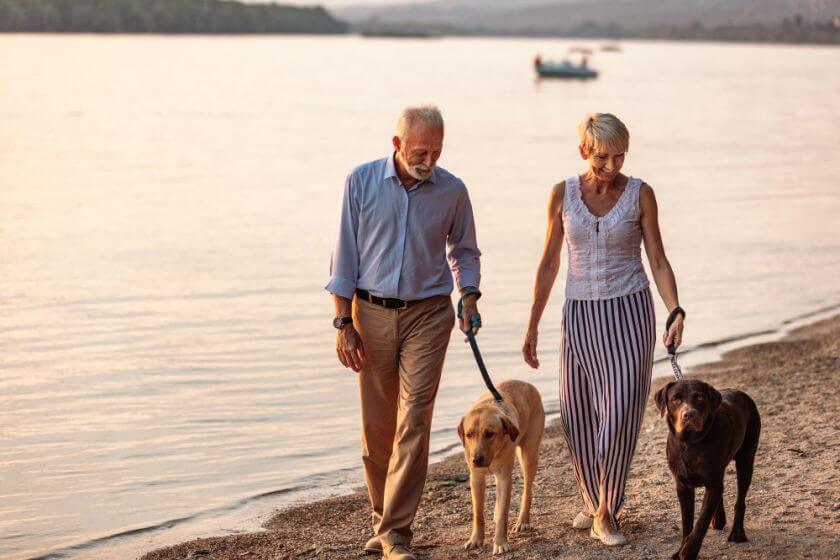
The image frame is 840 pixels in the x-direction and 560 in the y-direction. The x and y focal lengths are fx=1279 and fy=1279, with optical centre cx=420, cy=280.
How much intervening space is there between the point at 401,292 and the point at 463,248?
1.36 ft

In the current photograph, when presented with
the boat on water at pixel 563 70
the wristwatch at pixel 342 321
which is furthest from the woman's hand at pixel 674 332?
the boat on water at pixel 563 70

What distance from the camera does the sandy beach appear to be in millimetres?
5793

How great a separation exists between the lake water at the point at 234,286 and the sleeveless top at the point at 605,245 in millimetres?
3331

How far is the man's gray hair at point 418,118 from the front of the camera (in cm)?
539

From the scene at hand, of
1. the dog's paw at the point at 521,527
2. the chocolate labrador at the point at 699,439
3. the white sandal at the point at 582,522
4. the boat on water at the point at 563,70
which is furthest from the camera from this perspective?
the boat on water at the point at 563,70

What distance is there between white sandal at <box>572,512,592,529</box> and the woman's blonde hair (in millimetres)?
1793

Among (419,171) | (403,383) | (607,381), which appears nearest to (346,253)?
(419,171)

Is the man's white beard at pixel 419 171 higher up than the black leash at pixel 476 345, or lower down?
higher up

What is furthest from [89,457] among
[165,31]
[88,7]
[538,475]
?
[165,31]

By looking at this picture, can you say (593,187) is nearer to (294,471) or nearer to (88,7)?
(294,471)

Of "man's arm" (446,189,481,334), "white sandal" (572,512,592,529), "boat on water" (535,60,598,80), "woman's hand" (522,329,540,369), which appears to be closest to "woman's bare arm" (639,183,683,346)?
"woman's hand" (522,329,540,369)

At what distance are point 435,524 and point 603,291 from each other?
75.1 inches

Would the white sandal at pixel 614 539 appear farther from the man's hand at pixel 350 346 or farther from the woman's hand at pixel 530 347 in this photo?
the man's hand at pixel 350 346

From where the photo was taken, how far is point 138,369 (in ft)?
39.8
